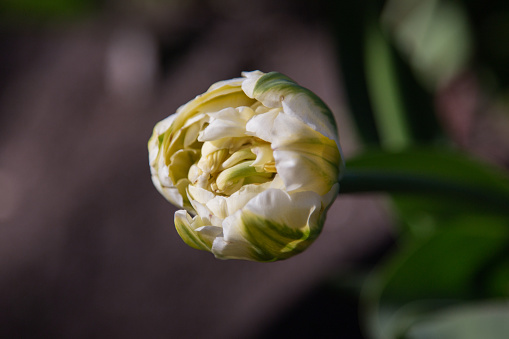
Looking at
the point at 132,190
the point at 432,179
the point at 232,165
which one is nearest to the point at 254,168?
the point at 232,165

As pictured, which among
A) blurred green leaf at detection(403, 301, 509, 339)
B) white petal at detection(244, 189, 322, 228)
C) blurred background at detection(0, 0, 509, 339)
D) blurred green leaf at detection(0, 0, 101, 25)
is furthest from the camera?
blurred green leaf at detection(0, 0, 101, 25)

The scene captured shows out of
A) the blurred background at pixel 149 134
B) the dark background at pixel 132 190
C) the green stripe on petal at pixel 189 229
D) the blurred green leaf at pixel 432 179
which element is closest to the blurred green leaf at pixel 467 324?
the blurred green leaf at pixel 432 179

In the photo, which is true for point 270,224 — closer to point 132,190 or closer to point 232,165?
point 232,165

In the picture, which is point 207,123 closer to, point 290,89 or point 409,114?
point 290,89

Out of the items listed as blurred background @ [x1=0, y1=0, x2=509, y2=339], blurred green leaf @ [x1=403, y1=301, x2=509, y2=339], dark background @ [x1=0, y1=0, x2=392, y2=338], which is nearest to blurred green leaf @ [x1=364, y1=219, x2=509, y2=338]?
blurred green leaf @ [x1=403, y1=301, x2=509, y2=339]

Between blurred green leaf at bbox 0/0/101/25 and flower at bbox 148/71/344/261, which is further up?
blurred green leaf at bbox 0/0/101/25

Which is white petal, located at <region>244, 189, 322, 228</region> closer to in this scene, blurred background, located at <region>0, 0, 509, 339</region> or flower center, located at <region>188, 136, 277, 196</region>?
flower center, located at <region>188, 136, 277, 196</region>

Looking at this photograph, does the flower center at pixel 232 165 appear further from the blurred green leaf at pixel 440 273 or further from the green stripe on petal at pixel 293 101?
the blurred green leaf at pixel 440 273
